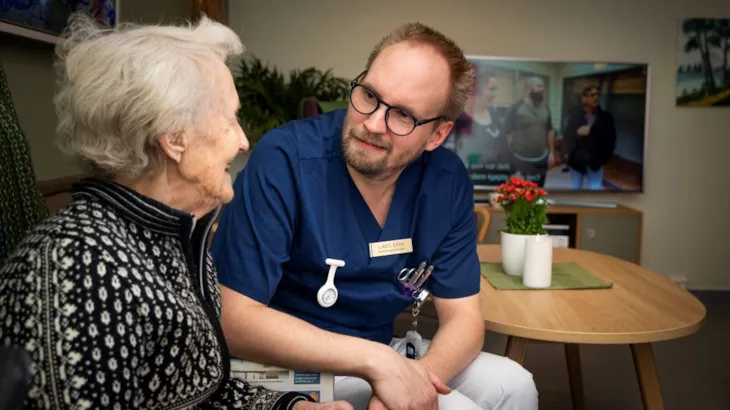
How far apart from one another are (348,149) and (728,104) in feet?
13.7

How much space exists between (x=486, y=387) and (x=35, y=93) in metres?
1.61

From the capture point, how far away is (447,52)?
153cm

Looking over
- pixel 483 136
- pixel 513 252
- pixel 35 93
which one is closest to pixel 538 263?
pixel 513 252

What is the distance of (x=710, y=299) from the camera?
468cm

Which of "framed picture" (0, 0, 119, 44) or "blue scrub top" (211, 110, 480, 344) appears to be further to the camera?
"framed picture" (0, 0, 119, 44)

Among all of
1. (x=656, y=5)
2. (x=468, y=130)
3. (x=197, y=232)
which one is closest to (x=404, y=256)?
(x=197, y=232)

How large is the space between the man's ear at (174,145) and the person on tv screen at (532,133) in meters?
3.95

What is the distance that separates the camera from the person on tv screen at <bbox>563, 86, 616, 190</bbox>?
4.60 metres

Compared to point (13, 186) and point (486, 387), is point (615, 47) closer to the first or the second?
point (486, 387)

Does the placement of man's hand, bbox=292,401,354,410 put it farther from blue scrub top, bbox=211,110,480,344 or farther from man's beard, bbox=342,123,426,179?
man's beard, bbox=342,123,426,179

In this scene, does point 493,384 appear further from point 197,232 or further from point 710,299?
point 710,299

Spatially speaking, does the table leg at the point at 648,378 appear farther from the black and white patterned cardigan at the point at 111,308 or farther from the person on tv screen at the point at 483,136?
the person on tv screen at the point at 483,136

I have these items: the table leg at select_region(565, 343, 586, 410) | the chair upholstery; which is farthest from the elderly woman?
the table leg at select_region(565, 343, 586, 410)

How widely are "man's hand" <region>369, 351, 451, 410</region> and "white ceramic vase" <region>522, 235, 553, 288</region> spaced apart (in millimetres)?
700
